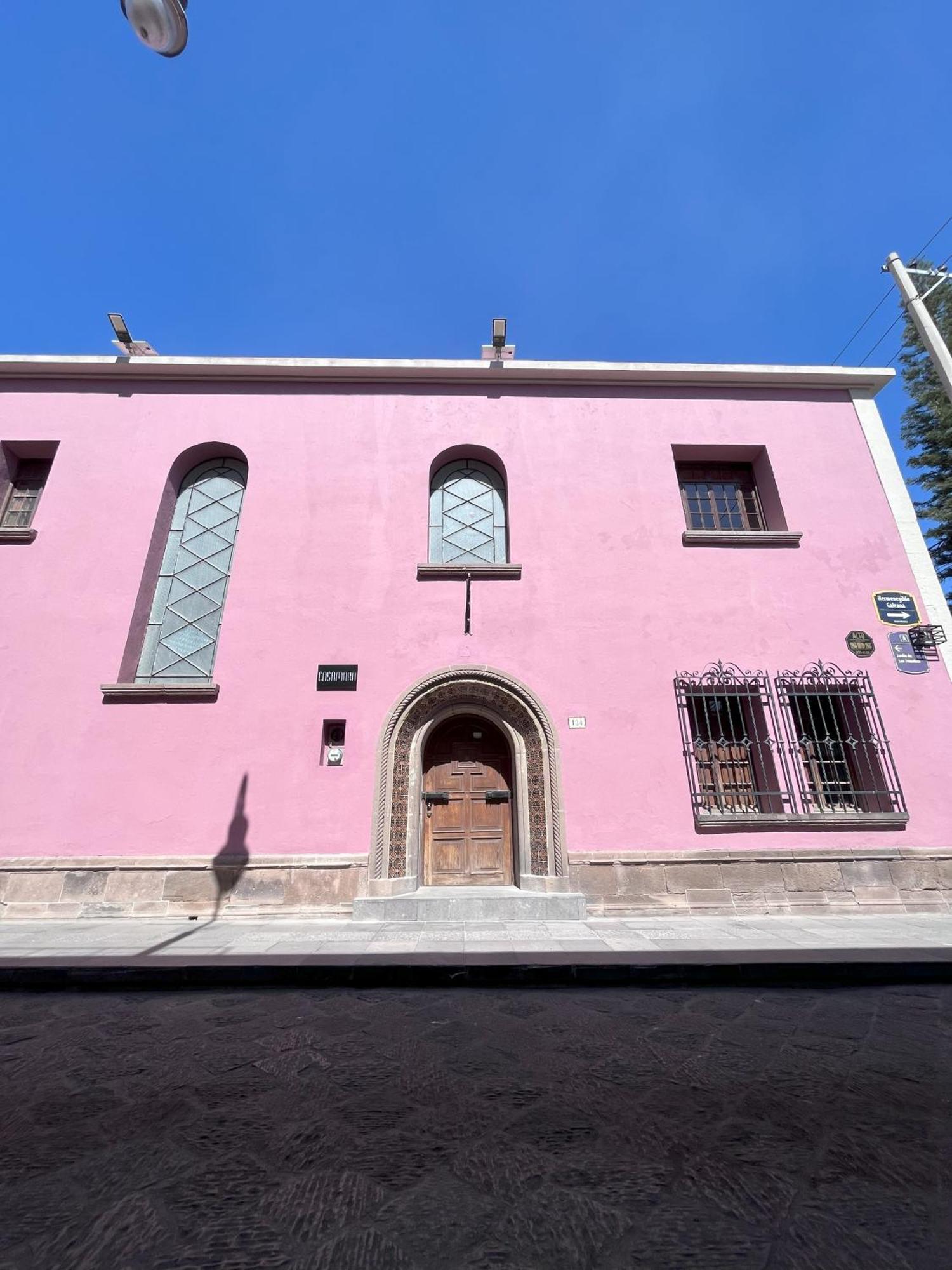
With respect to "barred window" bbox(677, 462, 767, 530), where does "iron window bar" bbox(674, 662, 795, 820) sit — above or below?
below

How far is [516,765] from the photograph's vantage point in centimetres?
720

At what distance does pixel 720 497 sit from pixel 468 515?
4.41m

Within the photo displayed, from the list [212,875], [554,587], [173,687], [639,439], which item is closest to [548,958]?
[212,875]

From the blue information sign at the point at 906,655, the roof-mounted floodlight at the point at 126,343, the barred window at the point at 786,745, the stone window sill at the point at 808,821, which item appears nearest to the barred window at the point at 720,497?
the blue information sign at the point at 906,655

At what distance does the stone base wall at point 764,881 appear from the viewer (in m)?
6.41

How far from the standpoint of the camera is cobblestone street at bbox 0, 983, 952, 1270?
141cm

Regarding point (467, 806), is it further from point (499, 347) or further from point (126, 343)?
point (126, 343)

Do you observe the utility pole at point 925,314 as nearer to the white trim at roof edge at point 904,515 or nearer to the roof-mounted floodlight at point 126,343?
the white trim at roof edge at point 904,515

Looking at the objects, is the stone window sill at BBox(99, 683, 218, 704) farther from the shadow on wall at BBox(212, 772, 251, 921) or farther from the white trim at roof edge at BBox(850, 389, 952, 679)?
the white trim at roof edge at BBox(850, 389, 952, 679)

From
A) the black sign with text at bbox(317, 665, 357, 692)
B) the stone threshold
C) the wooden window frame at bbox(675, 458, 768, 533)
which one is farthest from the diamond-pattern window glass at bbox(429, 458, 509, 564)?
the stone threshold

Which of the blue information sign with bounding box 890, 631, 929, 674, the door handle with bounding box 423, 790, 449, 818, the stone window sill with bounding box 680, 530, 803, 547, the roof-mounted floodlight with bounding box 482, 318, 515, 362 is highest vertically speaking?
the roof-mounted floodlight with bounding box 482, 318, 515, 362

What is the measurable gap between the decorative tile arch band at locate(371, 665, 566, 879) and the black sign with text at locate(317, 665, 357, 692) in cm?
71

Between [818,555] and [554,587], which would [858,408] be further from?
[554,587]

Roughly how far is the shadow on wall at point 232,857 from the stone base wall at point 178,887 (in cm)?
1
